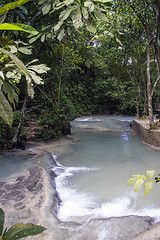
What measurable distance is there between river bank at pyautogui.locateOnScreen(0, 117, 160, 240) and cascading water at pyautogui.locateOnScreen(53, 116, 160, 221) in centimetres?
18

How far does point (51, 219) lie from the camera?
203cm

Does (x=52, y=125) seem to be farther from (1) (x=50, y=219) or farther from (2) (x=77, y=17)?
(2) (x=77, y=17)

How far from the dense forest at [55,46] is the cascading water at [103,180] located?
1234mm

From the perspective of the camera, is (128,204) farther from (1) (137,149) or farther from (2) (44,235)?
(1) (137,149)

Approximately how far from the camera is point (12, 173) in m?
3.13

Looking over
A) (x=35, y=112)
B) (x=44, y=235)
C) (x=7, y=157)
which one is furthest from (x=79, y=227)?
(x=35, y=112)

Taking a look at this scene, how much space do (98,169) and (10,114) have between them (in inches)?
130

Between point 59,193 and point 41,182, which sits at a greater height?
point 41,182

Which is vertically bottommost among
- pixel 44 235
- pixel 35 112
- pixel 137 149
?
pixel 137 149

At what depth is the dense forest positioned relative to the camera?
3.74ft

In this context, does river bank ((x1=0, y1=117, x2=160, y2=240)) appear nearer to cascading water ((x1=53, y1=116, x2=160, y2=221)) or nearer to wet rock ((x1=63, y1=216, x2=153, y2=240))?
wet rock ((x1=63, y1=216, x2=153, y2=240))

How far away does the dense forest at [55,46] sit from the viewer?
44.9 inches

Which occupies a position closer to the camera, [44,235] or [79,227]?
[44,235]

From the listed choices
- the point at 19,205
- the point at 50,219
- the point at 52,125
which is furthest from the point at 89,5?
the point at 52,125
